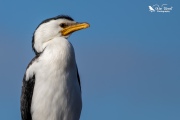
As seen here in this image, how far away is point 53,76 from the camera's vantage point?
41.8 ft

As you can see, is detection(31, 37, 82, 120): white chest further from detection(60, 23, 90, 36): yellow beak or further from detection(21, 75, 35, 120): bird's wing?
detection(60, 23, 90, 36): yellow beak

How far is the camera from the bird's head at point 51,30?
13.2m

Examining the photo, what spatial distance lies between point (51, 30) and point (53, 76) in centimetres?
102

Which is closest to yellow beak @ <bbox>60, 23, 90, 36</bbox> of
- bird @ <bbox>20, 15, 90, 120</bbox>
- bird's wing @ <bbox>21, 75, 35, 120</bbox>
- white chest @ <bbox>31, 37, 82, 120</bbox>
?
bird @ <bbox>20, 15, 90, 120</bbox>

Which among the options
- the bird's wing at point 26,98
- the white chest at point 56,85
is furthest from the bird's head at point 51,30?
the bird's wing at point 26,98

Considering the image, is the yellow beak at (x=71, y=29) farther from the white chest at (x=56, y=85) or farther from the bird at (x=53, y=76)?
the white chest at (x=56, y=85)

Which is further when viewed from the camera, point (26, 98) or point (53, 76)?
point (26, 98)

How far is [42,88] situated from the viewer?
12.9 meters

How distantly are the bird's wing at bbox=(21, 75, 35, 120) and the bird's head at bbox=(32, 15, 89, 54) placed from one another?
2.24 ft

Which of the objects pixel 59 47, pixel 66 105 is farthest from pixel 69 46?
pixel 66 105

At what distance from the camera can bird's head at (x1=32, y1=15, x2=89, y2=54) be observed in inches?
518

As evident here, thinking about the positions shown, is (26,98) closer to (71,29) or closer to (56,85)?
(56,85)

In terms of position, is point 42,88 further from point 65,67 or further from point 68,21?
point 68,21

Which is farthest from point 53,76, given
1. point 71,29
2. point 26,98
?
point 71,29
